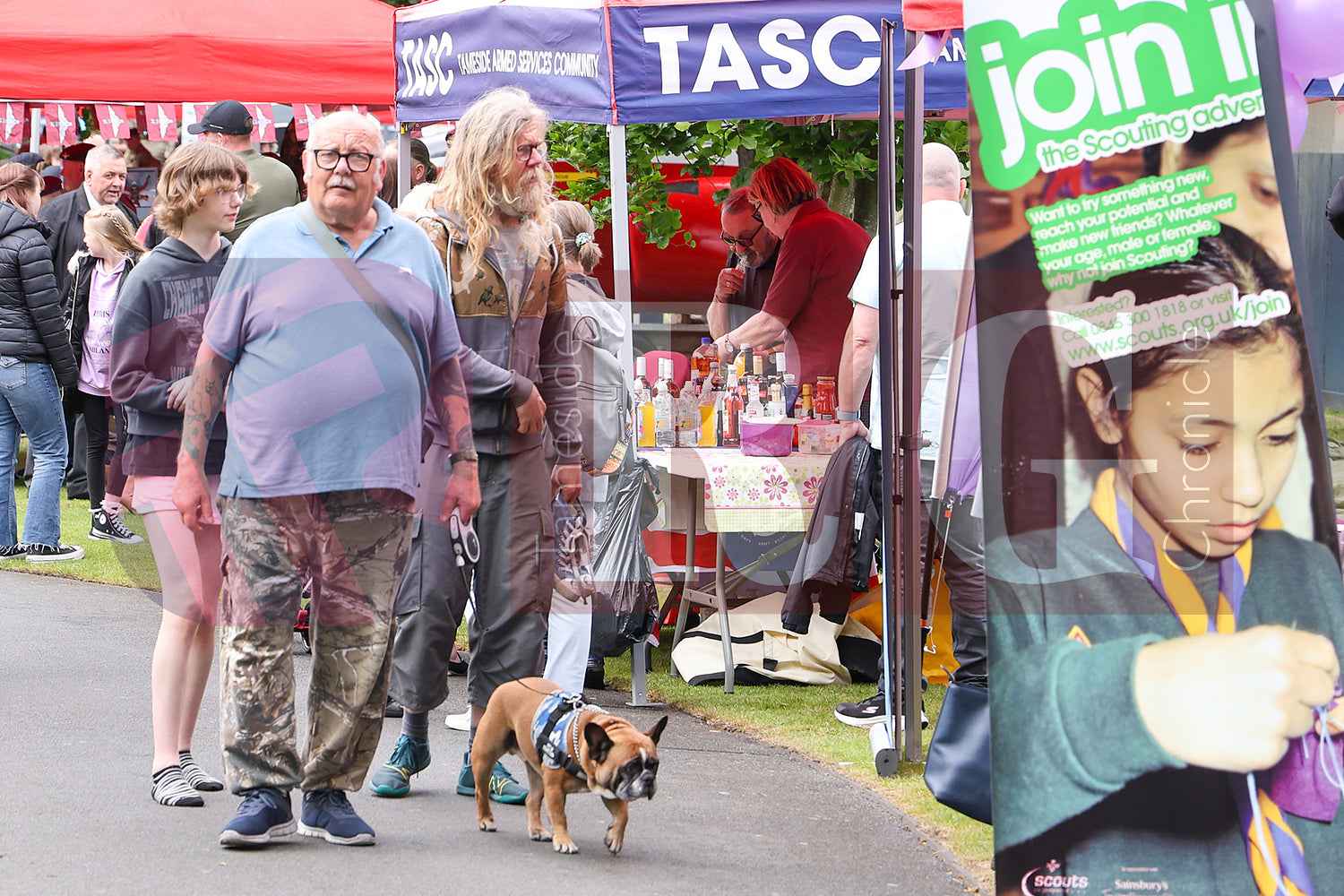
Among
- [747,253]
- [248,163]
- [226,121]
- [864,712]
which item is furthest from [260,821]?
[747,253]

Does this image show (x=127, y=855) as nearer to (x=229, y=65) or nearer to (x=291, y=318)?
(x=291, y=318)

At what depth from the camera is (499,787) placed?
4570mm

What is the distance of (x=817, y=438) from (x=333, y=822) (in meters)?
3.04

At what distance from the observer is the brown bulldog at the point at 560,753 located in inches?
151

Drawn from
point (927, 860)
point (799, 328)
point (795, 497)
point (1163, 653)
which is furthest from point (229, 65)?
point (1163, 653)

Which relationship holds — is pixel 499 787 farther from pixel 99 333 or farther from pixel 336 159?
pixel 99 333

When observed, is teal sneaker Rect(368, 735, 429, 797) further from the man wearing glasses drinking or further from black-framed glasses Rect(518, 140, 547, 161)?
the man wearing glasses drinking

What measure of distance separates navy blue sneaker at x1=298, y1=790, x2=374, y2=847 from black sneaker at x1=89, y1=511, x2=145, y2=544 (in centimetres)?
593

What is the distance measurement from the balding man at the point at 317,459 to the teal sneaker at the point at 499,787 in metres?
0.63

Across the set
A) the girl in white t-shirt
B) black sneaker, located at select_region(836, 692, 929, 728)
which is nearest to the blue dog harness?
black sneaker, located at select_region(836, 692, 929, 728)

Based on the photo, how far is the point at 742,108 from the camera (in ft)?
20.2

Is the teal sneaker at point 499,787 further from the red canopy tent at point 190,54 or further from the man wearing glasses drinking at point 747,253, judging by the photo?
the red canopy tent at point 190,54

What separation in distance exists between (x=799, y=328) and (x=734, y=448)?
0.84 m

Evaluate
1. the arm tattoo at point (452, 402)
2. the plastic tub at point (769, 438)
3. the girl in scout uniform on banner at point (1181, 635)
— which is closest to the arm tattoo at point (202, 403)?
the arm tattoo at point (452, 402)
